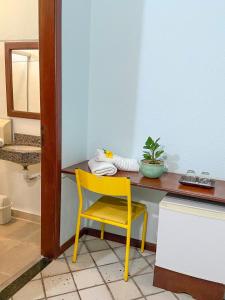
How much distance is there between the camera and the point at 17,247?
2.19 metres

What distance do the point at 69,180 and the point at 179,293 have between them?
108cm

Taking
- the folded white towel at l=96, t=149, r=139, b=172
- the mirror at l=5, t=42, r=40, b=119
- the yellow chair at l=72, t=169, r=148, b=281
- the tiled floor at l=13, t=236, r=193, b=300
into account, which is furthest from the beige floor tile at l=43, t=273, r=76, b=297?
the mirror at l=5, t=42, r=40, b=119

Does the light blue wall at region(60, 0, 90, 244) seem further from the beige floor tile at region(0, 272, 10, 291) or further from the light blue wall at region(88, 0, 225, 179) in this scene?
the beige floor tile at region(0, 272, 10, 291)

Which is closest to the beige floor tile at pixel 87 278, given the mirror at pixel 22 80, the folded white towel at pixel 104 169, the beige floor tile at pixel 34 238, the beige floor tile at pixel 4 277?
the beige floor tile at pixel 4 277

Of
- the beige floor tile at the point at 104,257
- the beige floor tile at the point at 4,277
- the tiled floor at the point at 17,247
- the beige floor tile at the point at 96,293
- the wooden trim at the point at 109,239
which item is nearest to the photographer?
the beige floor tile at the point at 96,293

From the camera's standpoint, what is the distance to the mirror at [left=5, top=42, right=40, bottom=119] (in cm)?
241

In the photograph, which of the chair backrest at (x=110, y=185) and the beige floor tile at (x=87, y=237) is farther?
the beige floor tile at (x=87, y=237)

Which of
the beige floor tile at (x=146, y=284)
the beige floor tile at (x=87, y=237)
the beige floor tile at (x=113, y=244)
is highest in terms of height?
the beige floor tile at (x=87, y=237)

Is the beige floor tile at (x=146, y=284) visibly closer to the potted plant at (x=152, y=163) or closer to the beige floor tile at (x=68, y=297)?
the beige floor tile at (x=68, y=297)

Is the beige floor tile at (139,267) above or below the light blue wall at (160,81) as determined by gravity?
below

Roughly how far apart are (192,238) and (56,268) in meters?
0.97

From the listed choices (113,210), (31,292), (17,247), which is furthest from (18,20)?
(31,292)

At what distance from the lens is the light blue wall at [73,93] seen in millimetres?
1903

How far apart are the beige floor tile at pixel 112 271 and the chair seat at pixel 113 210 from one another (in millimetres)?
391
